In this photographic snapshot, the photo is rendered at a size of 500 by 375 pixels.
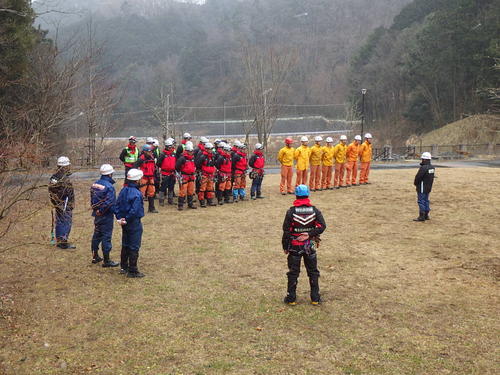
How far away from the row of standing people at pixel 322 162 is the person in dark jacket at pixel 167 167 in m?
4.21

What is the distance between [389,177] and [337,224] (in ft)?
30.8

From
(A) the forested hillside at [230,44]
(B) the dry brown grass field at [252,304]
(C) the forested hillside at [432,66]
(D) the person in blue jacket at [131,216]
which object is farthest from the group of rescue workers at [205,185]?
(A) the forested hillside at [230,44]

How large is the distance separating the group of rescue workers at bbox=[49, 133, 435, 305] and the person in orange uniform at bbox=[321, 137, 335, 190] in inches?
1.6

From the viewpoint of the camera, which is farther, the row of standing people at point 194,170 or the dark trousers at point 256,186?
the dark trousers at point 256,186

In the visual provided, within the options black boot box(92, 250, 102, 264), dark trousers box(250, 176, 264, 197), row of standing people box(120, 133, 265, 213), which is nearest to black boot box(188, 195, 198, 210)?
row of standing people box(120, 133, 265, 213)

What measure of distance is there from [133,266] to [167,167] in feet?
19.9

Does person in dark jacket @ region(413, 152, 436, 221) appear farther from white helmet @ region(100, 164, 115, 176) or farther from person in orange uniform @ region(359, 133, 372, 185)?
white helmet @ region(100, 164, 115, 176)

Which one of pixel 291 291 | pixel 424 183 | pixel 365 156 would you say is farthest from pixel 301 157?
pixel 291 291

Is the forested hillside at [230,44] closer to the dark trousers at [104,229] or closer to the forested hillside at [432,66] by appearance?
the forested hillside at [432,66]

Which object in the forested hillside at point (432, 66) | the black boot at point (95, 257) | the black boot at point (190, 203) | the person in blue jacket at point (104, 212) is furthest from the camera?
the forested hillside at point (432, 66)

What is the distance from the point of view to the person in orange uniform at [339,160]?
57.5 feet

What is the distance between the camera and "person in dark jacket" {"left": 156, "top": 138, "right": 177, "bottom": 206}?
13.6 meters

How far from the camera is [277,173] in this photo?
917 inches

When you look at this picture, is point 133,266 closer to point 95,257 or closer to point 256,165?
point 95,257
